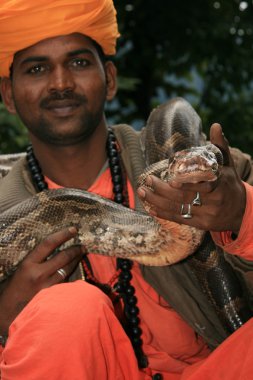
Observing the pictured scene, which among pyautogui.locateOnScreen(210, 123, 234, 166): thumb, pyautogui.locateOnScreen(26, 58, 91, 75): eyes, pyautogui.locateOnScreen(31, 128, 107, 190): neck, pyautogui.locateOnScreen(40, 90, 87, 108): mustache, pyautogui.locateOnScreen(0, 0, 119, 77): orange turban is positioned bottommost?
pyautogui.locateOnScreen(31, 128, 107, 190): neck

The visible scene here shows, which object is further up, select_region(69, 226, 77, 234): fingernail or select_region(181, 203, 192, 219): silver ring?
select_region(181, 203, 192, 219): silver ring

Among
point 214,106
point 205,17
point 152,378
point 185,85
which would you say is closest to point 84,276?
point 152,378

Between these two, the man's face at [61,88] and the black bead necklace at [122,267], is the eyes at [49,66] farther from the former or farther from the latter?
the black bead necklace at [122,267]

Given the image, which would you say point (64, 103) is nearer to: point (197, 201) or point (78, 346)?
point (197, 201)

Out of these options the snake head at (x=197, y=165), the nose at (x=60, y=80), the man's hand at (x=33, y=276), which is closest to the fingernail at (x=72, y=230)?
the man's hand at (x=33, y=276)

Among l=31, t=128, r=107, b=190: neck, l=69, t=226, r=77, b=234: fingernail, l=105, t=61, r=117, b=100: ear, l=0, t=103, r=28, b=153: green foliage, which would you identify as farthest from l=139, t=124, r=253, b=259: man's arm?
l=0, t=103, r=28, b=153: green foliage

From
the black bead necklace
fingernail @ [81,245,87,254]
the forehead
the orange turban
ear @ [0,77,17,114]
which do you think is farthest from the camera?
ear @ [0,77,17,114]

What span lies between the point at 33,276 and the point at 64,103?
98 cm

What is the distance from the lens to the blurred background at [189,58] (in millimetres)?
6406

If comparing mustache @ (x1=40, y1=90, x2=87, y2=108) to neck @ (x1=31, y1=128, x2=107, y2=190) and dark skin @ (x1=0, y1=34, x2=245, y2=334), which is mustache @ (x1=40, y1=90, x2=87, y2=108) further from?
neck @ (x1=31, y1=128, x2=107, y2=190)

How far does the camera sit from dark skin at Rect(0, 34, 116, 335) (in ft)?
10.3

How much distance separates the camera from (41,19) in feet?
10.0

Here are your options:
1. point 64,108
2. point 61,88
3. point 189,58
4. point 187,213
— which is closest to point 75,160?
point 64,108

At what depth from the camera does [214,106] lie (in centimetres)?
741
